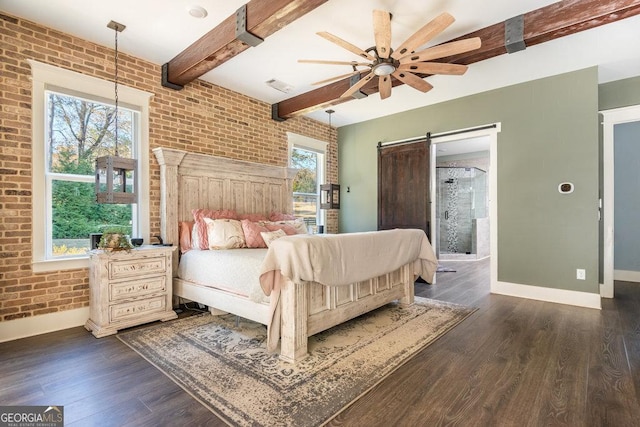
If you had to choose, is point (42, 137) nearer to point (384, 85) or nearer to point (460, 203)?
point (384, 85)

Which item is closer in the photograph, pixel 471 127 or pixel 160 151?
pixel 160 151

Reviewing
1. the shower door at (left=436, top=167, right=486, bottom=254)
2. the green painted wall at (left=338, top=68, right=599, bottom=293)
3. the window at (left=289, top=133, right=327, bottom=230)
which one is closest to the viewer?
the green painted wall at (left=338, top=68, right=599, bottom=293)

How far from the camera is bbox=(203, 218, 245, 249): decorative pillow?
360 cm

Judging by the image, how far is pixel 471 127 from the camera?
15.7 ft

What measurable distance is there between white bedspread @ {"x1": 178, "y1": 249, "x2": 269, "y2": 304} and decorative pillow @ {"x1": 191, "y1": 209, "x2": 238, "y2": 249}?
0.58ft

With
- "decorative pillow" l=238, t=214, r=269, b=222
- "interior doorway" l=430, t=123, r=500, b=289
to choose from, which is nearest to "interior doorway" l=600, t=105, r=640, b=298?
"interior doorway" l=430, t=123, r=500, b=289

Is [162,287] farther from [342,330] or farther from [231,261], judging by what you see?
[342,330]

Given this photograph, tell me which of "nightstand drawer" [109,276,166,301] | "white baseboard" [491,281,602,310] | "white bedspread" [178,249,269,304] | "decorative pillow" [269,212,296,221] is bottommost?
"white baseboard" [491,281,602,310]

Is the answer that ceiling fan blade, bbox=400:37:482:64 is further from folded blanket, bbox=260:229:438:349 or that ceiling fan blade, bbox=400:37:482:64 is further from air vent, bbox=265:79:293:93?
air vent, bbox=265:79:293:93

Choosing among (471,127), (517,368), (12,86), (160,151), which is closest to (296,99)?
(160,151)

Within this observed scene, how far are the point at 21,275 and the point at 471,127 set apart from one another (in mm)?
5779

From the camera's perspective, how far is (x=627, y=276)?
17.4ft

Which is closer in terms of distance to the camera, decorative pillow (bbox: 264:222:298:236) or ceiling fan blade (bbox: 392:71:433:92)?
ceiling fan blade (bbox: 392:71:433:92)

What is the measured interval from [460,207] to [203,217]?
7.14 metres
